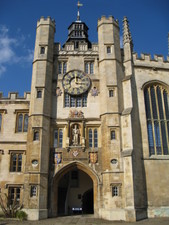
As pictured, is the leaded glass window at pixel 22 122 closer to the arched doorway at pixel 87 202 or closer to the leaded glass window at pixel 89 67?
the leaded glass window at pixel 89 67

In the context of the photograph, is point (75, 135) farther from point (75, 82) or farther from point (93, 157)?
point (75, 82)

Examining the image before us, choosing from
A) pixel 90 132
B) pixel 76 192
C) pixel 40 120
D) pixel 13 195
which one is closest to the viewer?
pixel 40 120

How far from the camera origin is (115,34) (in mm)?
21531

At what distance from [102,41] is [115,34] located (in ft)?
5.35

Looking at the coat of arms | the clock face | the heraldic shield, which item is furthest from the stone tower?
the coat of arms

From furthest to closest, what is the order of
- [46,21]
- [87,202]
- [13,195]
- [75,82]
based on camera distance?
[46,21] < [87,202] < [75,82] < [13,195]

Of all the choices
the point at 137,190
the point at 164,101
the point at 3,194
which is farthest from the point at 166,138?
the point at 3,194

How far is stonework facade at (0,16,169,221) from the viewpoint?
16625 millimetres

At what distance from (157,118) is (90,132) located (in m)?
5.94

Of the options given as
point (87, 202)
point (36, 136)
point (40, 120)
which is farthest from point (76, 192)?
point (40, 120)

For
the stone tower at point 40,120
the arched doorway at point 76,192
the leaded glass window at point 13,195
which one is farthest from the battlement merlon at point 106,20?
the leaded glass window at point 13,195

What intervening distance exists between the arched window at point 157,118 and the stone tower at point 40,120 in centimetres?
837

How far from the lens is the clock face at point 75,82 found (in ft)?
65.4

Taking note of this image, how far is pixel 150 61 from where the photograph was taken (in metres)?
21.6
